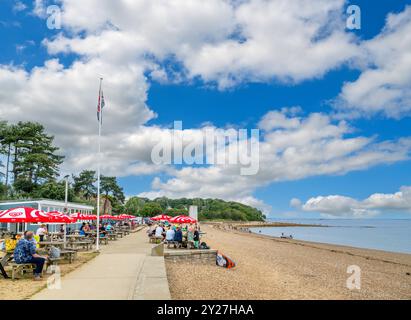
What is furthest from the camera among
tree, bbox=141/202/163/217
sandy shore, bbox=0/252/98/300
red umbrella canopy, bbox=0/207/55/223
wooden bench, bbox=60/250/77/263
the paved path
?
tree, bbox=141/202/163/217

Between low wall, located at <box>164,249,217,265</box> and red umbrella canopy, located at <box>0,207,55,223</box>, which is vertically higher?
red umbrella canopy, located at <box>0,207,55,223</box>

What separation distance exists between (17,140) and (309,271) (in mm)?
52487

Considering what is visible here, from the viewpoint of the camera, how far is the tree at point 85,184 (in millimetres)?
75062

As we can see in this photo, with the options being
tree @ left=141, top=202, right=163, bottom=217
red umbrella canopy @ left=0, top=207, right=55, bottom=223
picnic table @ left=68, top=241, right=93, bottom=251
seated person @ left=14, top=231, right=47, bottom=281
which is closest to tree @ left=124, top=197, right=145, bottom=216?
tree @ left=141, top=202, right=163, bottom=217

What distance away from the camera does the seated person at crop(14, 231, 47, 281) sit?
375 inches

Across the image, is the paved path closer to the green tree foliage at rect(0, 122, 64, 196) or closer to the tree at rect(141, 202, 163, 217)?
the green tree foliage at rect(0, 122, 64, 196)

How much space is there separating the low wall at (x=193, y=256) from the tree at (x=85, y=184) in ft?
212

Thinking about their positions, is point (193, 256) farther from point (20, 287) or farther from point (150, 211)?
point (150, 211)

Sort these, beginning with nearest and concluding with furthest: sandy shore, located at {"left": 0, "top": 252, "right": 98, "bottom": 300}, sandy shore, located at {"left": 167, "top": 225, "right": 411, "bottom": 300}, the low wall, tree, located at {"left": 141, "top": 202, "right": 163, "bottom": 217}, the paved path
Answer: the paved path
sandy shore, located at {"left": 0, "top": 252, "right": 98, "bottom": 300}
sandy shore, located at {"left": 167, "top": 225, "right": 411, "bottom": 300}
the low wall
tree, located at {"left": 141, "top": 202, "right": 163, "bottom": 217}

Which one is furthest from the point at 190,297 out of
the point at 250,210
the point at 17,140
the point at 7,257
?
the point at 250,210

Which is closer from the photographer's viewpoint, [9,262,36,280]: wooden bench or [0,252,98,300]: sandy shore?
[0,252,98,300]: sandy shore

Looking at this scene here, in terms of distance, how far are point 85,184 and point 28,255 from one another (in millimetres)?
68764

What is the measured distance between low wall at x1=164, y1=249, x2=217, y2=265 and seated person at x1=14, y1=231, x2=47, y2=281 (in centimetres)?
512

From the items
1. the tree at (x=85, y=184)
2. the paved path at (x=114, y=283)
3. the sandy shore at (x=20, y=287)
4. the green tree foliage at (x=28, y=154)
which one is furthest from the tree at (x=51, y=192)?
the sandy shore at (x=20, y=287)
